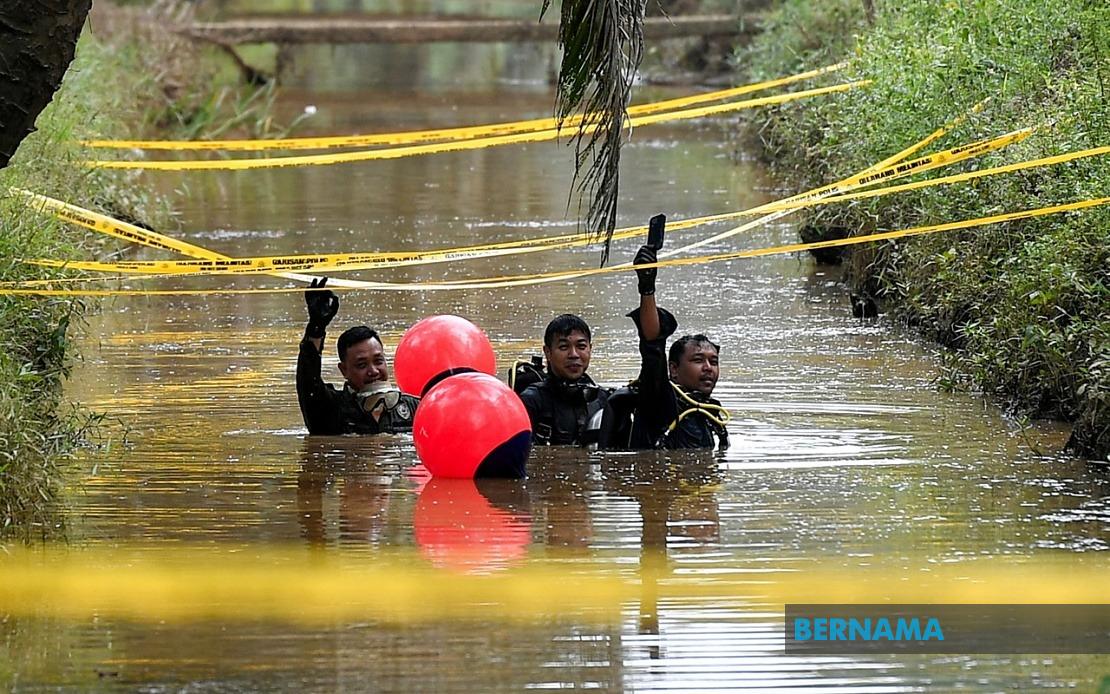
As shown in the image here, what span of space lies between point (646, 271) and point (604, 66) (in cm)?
180

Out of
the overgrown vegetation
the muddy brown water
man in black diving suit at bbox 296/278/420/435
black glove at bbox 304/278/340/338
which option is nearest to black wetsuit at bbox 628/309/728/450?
the muddy brown water

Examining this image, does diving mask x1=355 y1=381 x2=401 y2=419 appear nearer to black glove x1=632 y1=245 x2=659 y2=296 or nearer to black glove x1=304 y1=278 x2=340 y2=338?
black glove x1=304 y1=278 x2=340 y2=338

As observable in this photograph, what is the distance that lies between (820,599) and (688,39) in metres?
28.7

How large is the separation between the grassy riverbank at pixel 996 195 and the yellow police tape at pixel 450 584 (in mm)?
1980

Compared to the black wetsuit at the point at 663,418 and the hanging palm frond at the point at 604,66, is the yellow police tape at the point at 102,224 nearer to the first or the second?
the black wetsuit at the point at 663,418

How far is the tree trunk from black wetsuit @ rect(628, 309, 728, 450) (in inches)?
116

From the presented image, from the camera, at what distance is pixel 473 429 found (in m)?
8.48

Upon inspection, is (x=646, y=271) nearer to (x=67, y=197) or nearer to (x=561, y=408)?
(x=561, y=408)

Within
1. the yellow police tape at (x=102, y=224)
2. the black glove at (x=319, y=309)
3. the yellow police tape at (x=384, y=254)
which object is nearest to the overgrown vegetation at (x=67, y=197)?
the yellow police tape at (x=102, y=224)

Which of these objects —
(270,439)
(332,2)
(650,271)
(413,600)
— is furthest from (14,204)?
(332,2)

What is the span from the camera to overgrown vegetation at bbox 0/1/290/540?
25.6 ft

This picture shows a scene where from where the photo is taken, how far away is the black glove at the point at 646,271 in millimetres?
8438

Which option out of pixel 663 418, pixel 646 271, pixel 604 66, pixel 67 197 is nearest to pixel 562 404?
pixel 663 418

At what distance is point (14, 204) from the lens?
10.4m
